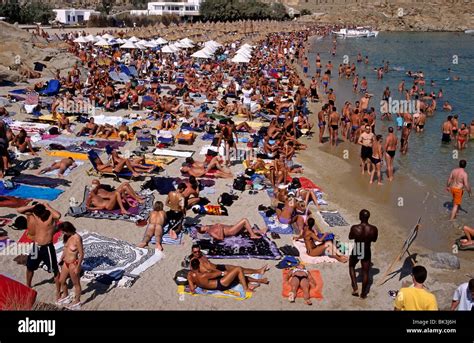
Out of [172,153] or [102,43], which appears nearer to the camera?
[172,153]

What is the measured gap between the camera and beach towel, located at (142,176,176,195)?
10392 millimetres

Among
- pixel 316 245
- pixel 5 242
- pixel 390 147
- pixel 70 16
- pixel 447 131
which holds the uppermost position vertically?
pixel 70 16

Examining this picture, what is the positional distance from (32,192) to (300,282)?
238 inches

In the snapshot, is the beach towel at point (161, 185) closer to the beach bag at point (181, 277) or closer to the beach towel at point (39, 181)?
the beach towel at point (39, 181)

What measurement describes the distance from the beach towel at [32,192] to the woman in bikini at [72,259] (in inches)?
153

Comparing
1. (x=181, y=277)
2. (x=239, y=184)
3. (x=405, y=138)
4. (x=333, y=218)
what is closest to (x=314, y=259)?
(x=333, y=218)

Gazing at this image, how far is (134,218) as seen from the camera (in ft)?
29.3

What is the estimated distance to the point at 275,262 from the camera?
303 inches

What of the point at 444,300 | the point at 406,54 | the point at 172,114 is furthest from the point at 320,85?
the point at 406,54

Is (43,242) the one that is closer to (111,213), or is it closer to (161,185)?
(111,213)

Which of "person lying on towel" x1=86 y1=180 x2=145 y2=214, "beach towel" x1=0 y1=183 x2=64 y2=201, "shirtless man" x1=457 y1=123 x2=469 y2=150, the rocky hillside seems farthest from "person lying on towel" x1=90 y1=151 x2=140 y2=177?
the rocky hillside

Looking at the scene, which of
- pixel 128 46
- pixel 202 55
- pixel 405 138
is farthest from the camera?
pixel 128 46

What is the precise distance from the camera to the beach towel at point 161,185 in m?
10.4

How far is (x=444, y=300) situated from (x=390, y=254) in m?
1.83
